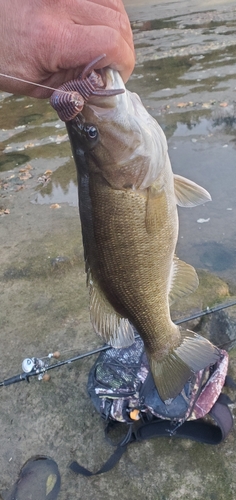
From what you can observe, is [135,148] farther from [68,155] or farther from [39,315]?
[68,155]

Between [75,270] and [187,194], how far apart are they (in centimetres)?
192

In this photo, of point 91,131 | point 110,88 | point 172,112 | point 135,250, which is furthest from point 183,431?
point 172,112

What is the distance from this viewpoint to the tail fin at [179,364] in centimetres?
194

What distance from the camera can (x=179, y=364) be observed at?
198 cm

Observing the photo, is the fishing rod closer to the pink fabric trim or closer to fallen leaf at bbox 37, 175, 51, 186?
the pink fabric trim

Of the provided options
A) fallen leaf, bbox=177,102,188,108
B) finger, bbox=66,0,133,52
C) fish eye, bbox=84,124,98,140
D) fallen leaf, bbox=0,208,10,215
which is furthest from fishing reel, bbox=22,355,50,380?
fallen leaf, bbox=177,102,188,108

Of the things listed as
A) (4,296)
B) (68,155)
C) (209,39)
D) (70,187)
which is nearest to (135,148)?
(4,296)

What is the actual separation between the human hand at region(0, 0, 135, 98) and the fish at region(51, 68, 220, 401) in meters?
0.10

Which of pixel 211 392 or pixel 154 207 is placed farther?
pixel 211 392

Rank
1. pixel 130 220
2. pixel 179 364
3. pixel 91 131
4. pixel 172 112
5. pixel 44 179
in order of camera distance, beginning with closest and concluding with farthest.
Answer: pixel 91 131, pixel 130 220, pixel 179 364, pixel 44 179, pixel 172 112

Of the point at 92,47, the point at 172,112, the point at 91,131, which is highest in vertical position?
the point at 92,47

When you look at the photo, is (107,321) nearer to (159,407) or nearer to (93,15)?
(159,407)

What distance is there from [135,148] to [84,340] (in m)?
1.75

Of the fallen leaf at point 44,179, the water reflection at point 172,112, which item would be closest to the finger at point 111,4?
the water reflection at point 172,112
